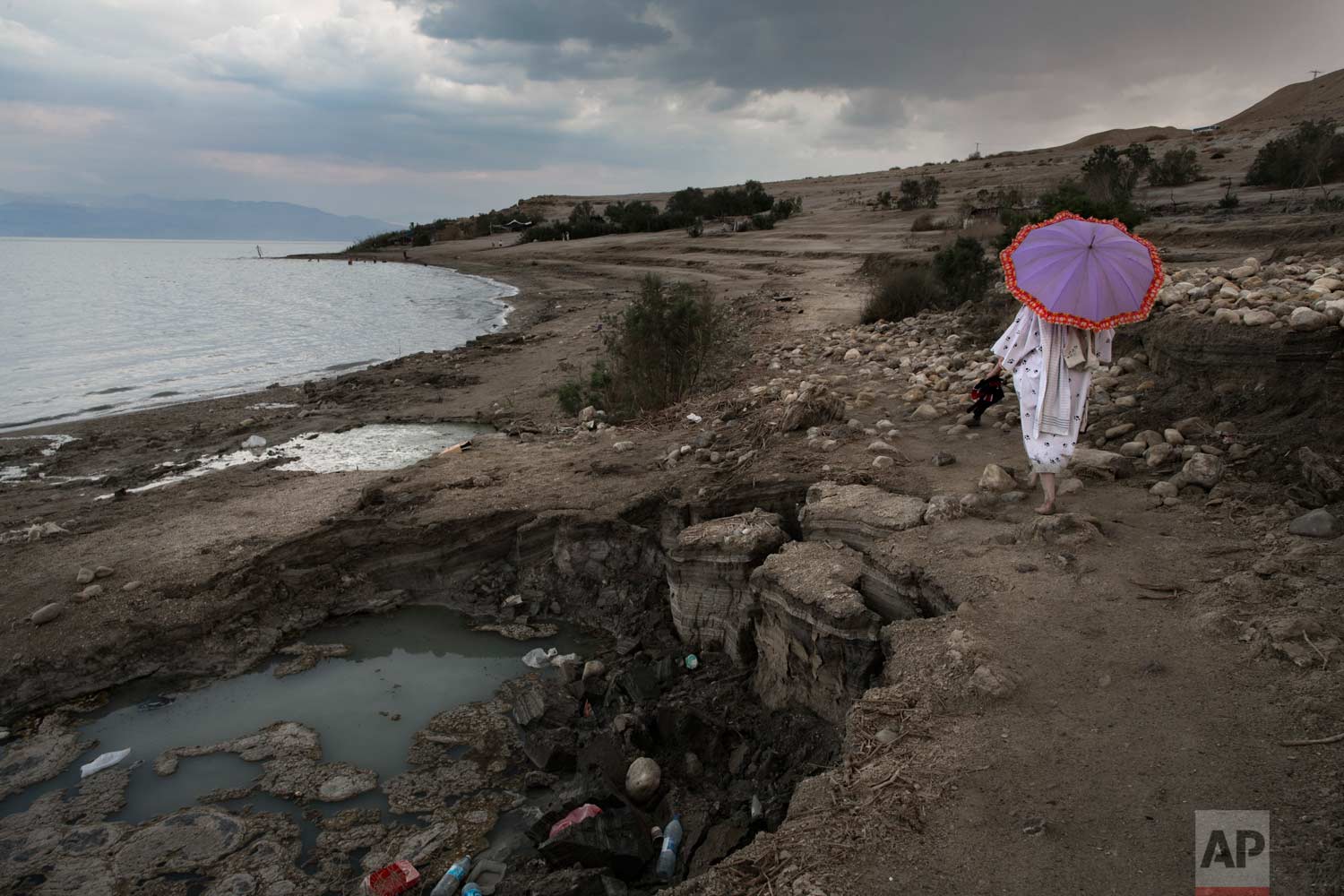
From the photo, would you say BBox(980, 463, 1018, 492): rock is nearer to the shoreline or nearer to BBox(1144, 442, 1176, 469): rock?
BBox(1144, 442, 1176, 469): rock

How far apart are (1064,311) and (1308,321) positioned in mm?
2271

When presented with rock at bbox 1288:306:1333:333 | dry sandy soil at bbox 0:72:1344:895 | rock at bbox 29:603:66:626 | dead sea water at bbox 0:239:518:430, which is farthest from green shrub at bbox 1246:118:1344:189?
dead sea water at bbox 0:239:518:430

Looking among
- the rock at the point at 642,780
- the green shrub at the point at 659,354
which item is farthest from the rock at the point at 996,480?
the green shrub at the point at 659,354

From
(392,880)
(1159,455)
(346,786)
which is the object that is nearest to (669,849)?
(392,880)

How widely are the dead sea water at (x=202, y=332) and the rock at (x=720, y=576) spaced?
1465 cm

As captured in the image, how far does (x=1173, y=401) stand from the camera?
6023 millimetres

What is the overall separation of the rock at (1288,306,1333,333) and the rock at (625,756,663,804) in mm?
5430

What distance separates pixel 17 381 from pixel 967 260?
21.5 m

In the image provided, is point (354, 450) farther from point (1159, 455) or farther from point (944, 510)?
point (1159, 455)

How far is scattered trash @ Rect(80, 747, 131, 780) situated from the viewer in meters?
4.96

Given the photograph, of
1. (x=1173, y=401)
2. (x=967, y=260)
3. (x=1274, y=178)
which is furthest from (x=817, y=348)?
(x=1274, y=178)

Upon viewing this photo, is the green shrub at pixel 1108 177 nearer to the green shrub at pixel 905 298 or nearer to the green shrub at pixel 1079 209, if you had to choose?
the green shrub at pixel 1079 209

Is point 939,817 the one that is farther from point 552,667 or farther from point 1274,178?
point 1274,178

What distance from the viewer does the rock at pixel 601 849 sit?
12.5 ft
